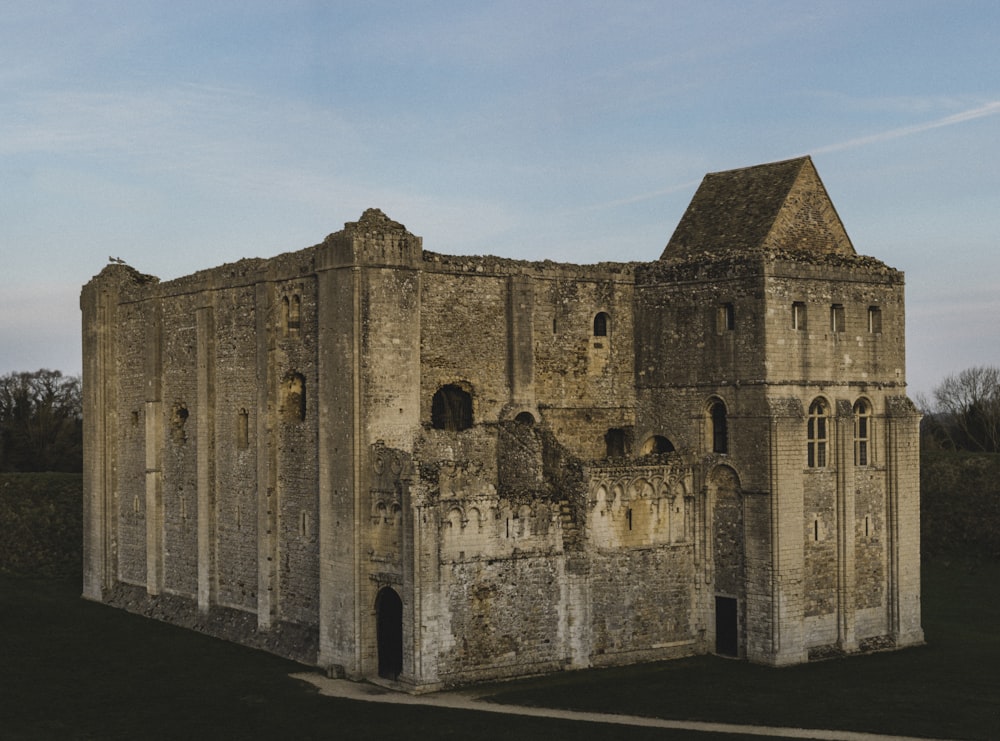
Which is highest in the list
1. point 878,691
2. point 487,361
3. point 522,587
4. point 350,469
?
point 487,361

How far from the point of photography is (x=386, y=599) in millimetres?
35031

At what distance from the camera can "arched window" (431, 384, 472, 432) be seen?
3734cm

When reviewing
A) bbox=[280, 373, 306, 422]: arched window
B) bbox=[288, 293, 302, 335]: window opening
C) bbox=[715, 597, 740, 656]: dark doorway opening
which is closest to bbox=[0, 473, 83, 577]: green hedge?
bbox=[280, 373, 306, 422]: arched window

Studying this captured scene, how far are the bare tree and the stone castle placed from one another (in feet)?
134

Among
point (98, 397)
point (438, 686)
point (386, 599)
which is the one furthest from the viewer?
point (98, 397)

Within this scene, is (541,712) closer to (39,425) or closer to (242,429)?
(242,429)

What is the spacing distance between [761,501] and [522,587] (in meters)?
6.97

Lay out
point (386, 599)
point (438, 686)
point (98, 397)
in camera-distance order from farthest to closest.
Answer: point (98, 397) < point (386, 599) < point (438, 686)

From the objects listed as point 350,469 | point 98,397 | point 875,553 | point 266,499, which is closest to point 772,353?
point 875,553

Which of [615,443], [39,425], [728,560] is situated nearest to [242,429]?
[615,443]

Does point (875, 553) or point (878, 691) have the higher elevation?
point (875, 553)

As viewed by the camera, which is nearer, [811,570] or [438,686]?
[438,686]

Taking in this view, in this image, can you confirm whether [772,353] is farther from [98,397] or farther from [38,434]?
[38,434]

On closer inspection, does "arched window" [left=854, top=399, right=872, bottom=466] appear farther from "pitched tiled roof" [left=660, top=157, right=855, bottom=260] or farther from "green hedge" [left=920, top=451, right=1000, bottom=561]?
"green hedge" [left=920, top=451, right=1000, bottom=561]
